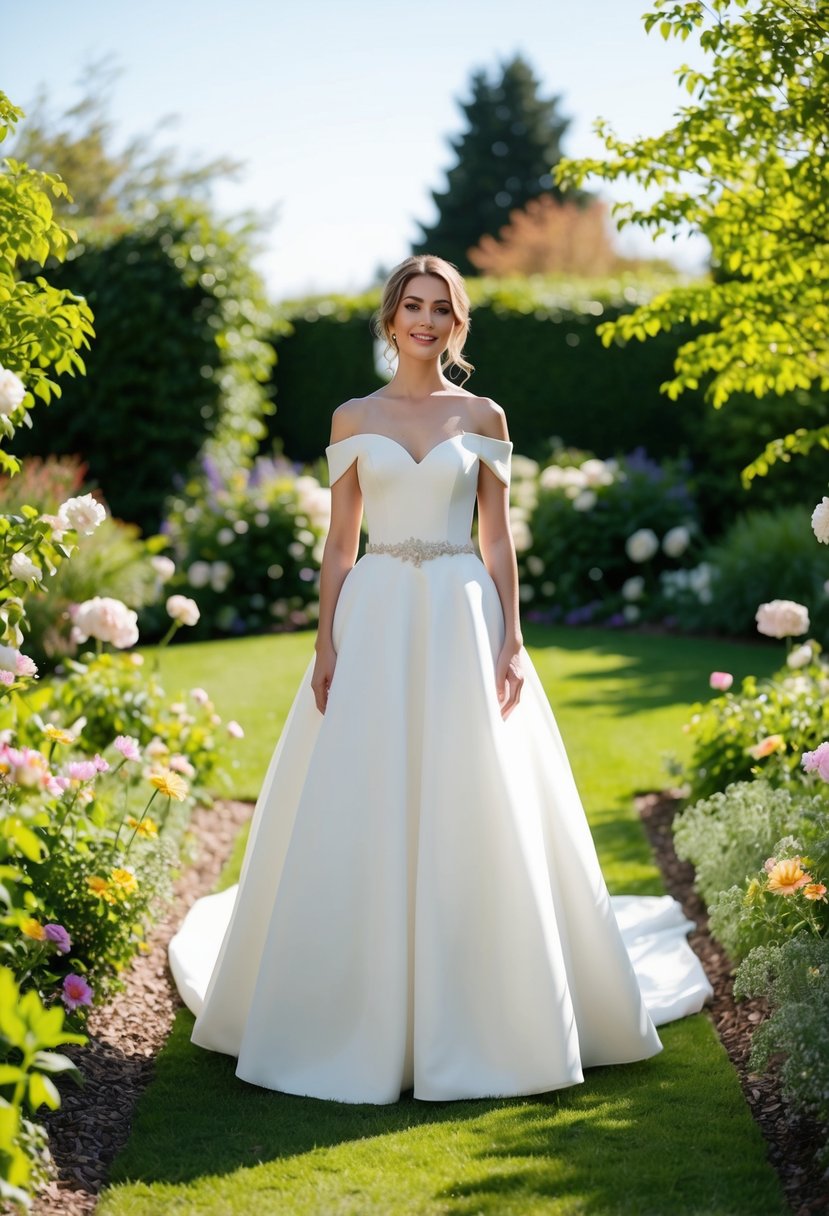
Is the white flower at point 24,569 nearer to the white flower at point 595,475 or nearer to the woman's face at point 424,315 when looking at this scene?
the woman's face at point 424,315

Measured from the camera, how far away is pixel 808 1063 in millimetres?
3035

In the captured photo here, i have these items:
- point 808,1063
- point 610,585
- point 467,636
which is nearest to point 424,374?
point 467,636

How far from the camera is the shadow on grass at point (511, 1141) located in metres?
2.97

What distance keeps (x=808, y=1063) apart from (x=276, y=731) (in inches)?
209

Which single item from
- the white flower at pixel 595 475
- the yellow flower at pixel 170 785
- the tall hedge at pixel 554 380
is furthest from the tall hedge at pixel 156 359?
the yellow flower at pixel 170 785

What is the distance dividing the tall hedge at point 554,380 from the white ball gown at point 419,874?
995 centimetres

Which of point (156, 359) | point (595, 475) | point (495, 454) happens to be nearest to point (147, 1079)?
point (495, 454)

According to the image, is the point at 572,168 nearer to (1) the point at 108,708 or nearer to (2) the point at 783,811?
(2) the point at 783,811

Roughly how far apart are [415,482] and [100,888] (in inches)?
59.4

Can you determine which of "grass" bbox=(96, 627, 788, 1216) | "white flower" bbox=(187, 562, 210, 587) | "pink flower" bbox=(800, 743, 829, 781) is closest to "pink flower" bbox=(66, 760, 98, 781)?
"grass" bbox=(96, 627, 788, 1216)

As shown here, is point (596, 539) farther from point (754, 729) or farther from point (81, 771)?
point (81, 771)

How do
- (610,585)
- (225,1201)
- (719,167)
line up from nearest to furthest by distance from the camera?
(225,1201) → (719,167) → (610,585)

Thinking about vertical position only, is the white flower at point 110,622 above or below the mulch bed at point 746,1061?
above

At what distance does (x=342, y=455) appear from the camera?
3.91m
